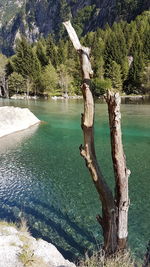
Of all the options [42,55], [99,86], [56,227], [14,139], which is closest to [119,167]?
[56,227]

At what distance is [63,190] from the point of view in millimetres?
16047

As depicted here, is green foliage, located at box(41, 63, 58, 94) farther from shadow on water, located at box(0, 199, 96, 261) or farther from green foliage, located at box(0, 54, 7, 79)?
shadow on water, located at box(0, 199, 96, 261)

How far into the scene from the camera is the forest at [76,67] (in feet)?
348

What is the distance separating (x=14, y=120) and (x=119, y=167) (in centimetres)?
3291

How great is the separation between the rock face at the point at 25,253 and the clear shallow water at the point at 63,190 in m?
1.60

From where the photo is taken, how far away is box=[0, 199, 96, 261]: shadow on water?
999 centimetres

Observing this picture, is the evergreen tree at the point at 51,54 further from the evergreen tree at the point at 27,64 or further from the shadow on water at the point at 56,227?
the shadow on water at the point at 56,227

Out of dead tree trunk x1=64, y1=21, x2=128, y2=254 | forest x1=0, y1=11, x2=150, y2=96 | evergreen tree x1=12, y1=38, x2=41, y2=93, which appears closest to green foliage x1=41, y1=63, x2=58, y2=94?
forest x1=0, y1=11, x2=150, y2=96

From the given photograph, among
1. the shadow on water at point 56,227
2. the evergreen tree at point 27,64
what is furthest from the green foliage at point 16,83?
the shadow on water at point 56,227

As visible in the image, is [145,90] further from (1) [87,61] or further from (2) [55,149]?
(1) [87,61]

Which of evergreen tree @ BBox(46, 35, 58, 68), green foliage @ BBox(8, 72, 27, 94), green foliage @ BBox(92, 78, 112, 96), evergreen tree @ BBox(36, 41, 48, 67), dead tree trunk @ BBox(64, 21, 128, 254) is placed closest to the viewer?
dead tree trunk @ BBox(64, 21, 128, 254)

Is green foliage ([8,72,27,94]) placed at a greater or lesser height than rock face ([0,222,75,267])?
greater

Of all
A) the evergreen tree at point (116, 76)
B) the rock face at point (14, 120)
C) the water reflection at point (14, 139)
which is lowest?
the water reflection at point (14, 139)

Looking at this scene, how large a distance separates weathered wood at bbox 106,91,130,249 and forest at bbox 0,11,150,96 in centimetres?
9152
